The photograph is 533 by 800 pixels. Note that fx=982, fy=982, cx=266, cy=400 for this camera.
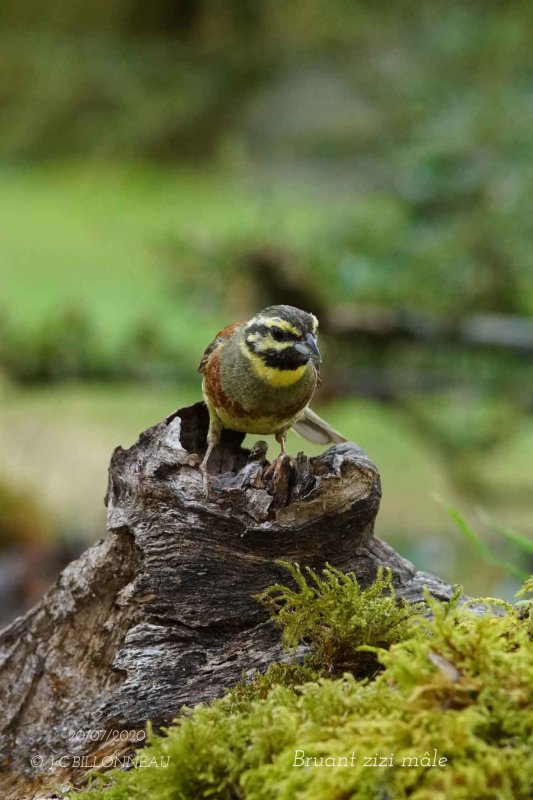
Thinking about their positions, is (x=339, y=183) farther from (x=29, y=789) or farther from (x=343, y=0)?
(x=29, y=789)

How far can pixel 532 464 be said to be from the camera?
336 inches

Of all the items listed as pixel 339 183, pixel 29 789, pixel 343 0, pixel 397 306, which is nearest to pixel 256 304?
pixel 397 306

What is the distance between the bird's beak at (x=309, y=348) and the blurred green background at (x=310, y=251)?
1.89 feet

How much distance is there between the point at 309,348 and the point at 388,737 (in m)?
1.26

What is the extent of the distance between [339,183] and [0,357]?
16.0 feet

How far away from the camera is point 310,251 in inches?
179

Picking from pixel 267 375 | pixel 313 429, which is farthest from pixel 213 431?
pixel 313 429

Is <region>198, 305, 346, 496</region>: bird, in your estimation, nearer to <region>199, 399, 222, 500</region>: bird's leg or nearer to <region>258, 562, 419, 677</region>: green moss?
<region>199, 399, 222, 500</region>: bird's leg

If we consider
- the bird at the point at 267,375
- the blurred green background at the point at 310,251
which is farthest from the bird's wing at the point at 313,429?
the blurred green background at the point at 310,251

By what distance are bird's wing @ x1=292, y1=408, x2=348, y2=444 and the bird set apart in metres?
0.19

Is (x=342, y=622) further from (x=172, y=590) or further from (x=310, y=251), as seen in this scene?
(x=310, y=251)

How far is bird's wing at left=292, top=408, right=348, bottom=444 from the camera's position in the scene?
2.57m

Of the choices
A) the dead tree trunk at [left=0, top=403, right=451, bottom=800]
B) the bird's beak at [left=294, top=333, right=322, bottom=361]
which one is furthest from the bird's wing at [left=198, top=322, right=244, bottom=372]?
the dead tree trunk at [left=0, top=403, right=451, bottom=800]

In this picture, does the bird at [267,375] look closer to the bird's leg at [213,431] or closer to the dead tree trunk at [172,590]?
the bird's leg at [213,431]
